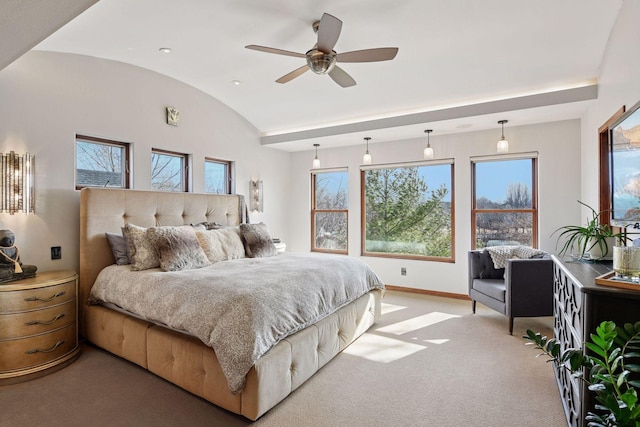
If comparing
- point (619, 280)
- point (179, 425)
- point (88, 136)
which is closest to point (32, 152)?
point (88, 136)

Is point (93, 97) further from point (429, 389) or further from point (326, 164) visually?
point (429, 389)

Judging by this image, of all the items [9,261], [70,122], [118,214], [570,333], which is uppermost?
[70,122]

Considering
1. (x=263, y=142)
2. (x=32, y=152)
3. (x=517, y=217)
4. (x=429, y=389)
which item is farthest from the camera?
(x=263, y=142)

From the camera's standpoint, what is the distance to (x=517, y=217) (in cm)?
459

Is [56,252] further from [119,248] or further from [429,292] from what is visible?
[429,292]

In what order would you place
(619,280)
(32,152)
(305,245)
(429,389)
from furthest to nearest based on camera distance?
(305,245) → (32,152) → (429,389) → (619,280)

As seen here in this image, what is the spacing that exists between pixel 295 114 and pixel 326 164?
1.37m

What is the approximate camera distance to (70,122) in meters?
3.31

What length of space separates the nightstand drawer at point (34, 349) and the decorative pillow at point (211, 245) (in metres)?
1.31

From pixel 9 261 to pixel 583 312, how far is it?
4018mm

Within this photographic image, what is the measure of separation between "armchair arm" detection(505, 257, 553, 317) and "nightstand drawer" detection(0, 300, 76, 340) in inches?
168

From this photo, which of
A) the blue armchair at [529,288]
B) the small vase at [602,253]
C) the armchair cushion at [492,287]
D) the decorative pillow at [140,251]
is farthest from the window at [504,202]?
the decorative pillow at [140,251]

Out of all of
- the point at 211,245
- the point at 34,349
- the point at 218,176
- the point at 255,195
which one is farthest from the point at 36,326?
the point at 255,195

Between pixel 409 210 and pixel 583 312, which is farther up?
pixel 409 210
